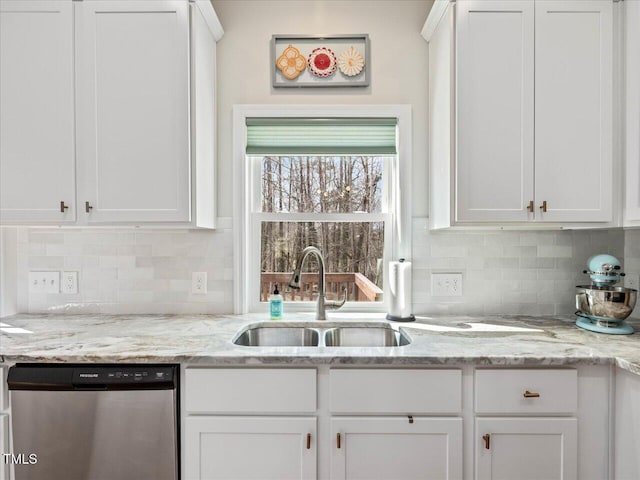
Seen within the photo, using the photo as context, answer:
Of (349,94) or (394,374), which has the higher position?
(349,94)

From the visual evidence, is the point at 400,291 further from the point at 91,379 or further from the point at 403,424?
the point at 91,379

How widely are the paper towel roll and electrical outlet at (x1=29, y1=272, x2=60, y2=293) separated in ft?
5.86

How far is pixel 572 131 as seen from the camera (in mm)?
1755

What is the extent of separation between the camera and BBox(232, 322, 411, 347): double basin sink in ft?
6.51

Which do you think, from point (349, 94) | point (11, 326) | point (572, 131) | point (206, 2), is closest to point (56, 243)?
point (11, 326)

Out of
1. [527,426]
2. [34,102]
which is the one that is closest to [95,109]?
[34,102]

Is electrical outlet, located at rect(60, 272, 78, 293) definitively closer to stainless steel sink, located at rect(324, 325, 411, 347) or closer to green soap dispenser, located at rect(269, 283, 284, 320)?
green soap dispenser, located at rect(269, 283, 284, 320)

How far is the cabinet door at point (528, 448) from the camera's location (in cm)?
143

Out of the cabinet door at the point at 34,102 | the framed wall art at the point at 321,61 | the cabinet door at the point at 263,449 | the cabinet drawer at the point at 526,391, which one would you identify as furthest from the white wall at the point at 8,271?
the cabinet drawer at the point at 526,391

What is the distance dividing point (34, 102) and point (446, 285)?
218cm

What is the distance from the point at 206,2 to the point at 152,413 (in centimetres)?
178

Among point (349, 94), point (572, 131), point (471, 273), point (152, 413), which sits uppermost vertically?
point (349, 94)

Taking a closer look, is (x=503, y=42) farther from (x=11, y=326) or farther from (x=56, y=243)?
(x=11, y=326)

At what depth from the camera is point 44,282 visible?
6.93 feet
